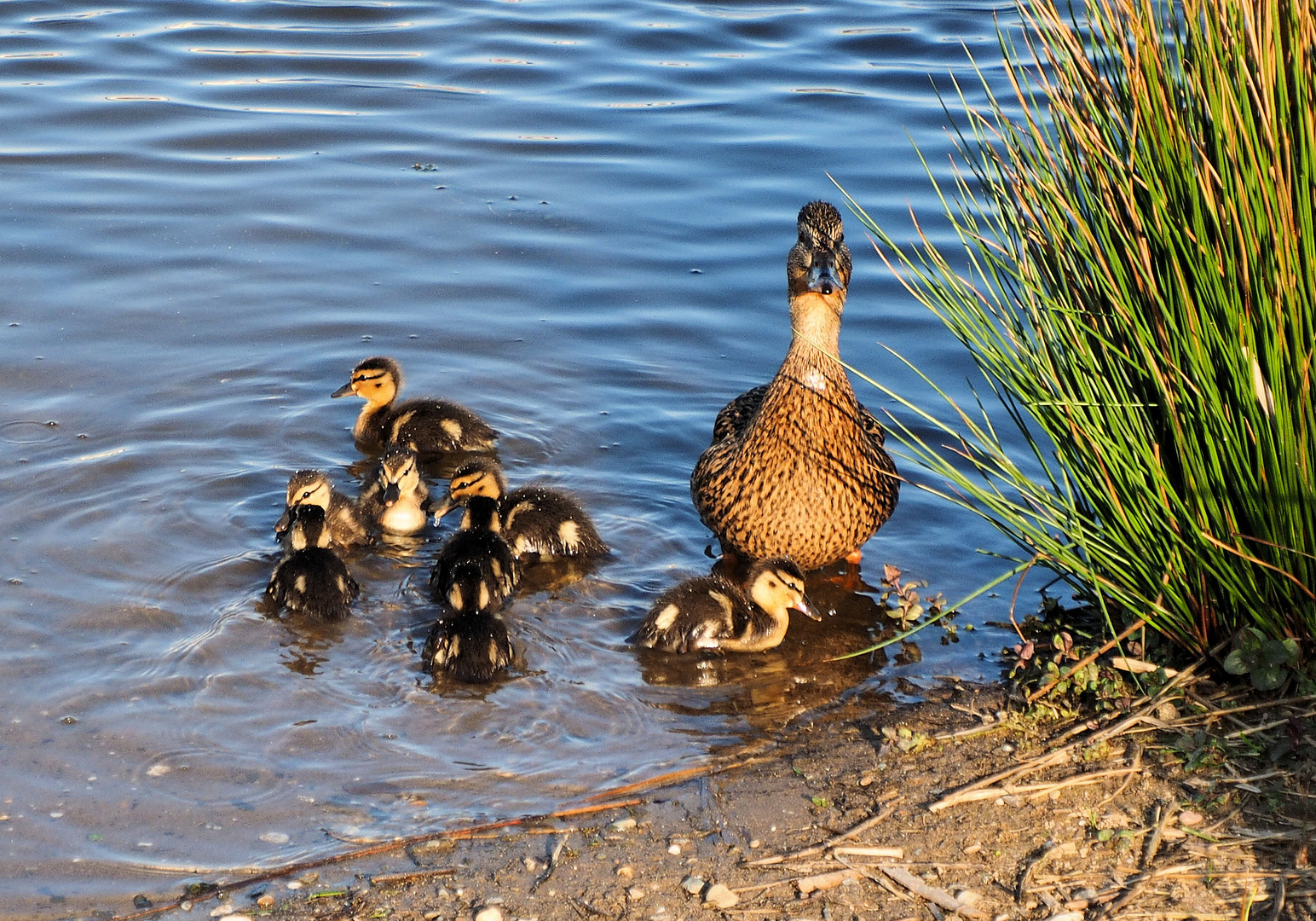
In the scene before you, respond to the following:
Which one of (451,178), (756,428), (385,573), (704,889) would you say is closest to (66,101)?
(451,178)

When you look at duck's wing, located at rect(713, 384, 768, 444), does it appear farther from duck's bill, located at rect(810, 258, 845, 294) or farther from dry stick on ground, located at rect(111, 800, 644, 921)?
dry stick on ground, located at rect(111, 800, 644, 921)

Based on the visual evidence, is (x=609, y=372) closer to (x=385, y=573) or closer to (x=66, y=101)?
(x=385, y=573)

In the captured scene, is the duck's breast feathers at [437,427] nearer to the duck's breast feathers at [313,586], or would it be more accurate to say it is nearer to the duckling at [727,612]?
the duck's breast feathers at [313,586]

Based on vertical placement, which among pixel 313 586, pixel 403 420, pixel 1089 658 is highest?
pixel 1089 658

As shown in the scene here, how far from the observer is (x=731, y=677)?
5.53 meters

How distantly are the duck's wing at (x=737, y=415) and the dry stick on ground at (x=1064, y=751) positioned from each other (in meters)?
2.34

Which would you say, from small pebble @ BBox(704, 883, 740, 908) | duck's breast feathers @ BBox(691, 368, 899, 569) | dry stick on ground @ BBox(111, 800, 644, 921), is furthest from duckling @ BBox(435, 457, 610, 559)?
small pebble @ BBox(704, 883, 740, 908)

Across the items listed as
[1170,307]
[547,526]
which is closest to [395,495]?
[547,526]

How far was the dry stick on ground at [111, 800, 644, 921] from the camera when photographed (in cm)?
395

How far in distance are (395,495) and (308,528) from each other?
2.02ft

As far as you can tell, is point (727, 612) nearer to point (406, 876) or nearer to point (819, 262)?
point (819, 262)

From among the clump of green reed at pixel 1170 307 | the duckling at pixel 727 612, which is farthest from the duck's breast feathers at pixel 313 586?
the clump of green reed at pixel 1170 307

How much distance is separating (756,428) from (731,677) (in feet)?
3.47

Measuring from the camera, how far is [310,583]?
5.59 m
